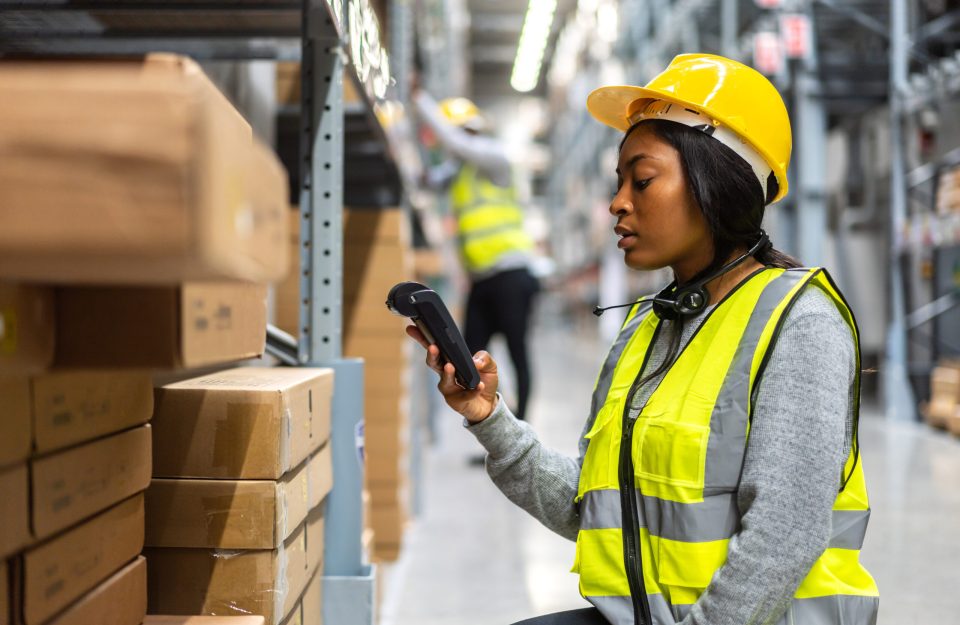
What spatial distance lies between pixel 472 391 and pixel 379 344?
6.20ft

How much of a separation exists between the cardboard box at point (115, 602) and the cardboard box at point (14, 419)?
0.22 meters

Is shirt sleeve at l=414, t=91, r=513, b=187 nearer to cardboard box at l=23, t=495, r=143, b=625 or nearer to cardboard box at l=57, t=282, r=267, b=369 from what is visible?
cardboard box at l=23, t=495, r=143, b=625

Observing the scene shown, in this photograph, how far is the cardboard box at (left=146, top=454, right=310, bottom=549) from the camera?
4.50 feet

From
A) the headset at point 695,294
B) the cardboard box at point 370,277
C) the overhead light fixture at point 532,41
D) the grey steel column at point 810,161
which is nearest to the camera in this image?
the headset at point 695,294

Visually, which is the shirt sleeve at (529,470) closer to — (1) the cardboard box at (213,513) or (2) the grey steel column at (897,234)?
(1) the cardboard box at (213,513)

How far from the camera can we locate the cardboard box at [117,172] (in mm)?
659

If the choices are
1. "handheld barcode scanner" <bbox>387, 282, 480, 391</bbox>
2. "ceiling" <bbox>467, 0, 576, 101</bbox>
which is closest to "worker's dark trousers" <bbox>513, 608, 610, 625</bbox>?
"handheld barcode scanner" <bbox>387, 282, 480, 391</bbox>

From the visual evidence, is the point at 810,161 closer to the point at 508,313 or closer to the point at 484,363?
the point at 508,313

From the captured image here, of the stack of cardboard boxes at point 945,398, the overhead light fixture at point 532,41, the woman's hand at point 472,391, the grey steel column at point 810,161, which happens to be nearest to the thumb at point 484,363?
the woman's hand at point 472,391

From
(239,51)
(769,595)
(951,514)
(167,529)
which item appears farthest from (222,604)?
(951,514)

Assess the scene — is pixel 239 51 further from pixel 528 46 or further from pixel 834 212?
pixel 834 212

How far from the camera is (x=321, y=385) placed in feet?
5.62

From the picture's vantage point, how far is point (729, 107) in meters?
1.32

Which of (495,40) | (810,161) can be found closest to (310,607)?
(810,161)
